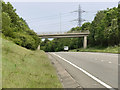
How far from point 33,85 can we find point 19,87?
0.61 meters

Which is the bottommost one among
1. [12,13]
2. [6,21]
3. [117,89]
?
[117,89]

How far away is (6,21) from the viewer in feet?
97.4

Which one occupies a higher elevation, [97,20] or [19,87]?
[97,20]

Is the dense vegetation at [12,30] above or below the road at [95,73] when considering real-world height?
above

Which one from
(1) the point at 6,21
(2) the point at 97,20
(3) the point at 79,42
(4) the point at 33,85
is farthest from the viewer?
(3) the point at 79,42

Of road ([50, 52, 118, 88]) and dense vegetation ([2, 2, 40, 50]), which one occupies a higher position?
dense vegetation ([2, 2, 40, 50])

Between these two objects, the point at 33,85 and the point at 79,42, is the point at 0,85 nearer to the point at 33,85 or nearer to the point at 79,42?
the point at 33,85

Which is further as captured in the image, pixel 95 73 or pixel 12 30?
pixel 12 30

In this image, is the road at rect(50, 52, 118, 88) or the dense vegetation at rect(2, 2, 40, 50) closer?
the road at rect(50, 52, 118, 88)

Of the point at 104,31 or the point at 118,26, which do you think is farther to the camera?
the point at 104,31

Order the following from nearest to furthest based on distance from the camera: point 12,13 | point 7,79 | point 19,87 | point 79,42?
point 19,87
point 7,79
point 12,13
point 79,42

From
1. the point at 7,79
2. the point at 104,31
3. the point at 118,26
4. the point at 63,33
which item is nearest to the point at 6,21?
the point at 7,79

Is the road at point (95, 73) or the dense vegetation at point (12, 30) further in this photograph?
the dense vegetation at point (12, 30)

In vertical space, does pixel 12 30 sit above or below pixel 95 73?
above
